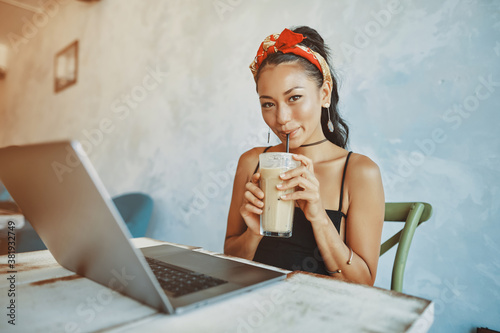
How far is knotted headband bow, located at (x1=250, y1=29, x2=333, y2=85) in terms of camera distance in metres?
1.32

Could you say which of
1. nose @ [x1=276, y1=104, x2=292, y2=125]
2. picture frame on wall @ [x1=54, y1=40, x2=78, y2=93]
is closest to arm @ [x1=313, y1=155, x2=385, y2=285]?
nose @ [x1=276, y1=104, x2=292, y2=125]

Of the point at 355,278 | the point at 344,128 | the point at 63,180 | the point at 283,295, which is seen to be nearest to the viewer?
the point at 63,180

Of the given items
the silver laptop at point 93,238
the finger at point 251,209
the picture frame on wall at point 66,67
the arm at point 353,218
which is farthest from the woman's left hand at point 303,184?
the picture frame on wall at point 66,67

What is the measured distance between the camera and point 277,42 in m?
1.35

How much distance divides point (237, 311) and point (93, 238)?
0.28 metres

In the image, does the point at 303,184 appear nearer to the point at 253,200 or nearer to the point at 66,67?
the point at 253,200

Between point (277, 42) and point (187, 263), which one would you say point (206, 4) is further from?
point (187, 263)

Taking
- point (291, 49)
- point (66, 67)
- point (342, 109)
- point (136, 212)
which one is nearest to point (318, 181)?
point (291, 49)

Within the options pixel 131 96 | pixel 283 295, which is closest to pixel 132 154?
pixel 131 96

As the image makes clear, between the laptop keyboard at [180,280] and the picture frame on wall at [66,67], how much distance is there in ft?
14.6

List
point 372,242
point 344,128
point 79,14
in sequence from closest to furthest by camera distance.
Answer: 1. point 372,242
2. point 344,128
3. point 79,14

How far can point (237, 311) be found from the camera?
53cm

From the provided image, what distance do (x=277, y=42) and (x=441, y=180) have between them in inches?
38.1

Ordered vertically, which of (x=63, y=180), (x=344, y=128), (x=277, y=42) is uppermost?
(x=277, y=42)
